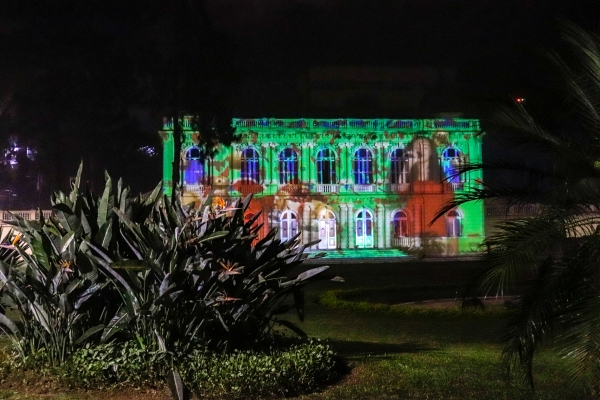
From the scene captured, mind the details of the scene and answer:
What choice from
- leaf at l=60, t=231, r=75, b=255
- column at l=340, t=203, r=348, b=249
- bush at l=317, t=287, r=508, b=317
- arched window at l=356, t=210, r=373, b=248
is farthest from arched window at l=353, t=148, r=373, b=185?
leaf at l=60, t=231, r=75, b=255

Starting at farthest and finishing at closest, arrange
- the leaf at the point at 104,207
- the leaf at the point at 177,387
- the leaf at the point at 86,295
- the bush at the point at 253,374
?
the leaf at the point at 104,207 → the leaf at the point at 86,295 → the bush at the point at 253,374 → the leaf at the point at 177,387

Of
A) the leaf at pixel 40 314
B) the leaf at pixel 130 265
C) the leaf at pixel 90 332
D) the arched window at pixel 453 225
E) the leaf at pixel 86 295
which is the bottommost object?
the leaf at pixel 90 332

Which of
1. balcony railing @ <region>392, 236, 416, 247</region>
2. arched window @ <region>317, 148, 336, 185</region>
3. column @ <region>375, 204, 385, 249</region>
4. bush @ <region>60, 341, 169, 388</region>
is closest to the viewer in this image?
bush @ <region>60, 341, 169, 388</region>

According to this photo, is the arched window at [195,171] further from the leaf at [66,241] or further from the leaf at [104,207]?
the leaf at [66,241]

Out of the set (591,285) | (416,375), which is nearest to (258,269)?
(416,375)

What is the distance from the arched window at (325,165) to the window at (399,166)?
3.27 m

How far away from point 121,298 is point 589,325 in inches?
147

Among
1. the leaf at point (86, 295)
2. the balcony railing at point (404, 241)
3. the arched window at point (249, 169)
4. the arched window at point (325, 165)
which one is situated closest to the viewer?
the leaf at point (86, 295)

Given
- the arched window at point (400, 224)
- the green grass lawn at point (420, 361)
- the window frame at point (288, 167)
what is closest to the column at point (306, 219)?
the window frame at point (288, 167)

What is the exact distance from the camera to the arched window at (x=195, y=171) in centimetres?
3941

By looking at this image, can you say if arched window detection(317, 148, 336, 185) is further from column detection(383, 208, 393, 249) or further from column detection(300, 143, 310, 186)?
column detection(383, 208, 393, 249)

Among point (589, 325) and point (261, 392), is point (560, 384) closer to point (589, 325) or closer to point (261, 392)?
point (589, 325)

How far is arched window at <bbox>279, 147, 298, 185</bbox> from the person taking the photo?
39722 millimetres

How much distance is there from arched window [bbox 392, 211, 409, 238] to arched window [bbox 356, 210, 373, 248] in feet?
4.29
